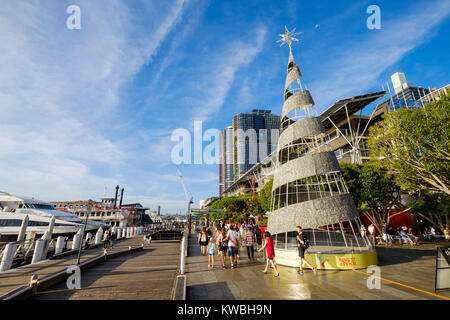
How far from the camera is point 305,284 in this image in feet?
25.2

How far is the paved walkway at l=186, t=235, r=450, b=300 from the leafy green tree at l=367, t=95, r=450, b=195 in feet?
28.6

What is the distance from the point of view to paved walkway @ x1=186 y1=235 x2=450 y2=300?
21.5 ft

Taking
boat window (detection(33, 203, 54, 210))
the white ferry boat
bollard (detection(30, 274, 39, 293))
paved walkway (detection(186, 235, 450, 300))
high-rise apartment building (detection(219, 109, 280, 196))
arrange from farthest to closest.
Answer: high-rise apartment building (detection(219, 109, 280, 196)), boat window (detection(33, 203, 54, 210)), the white ferry boat, bollard (detection(30, 274, 39, 293)), paved walkway (detection(186, 235, 450, 300))

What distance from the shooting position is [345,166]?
2295 centimetres

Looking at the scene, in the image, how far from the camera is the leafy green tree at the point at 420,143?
1445 centimetres

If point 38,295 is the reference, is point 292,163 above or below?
above

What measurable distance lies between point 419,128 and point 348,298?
15178 mm

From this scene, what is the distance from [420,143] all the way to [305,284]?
1579cm

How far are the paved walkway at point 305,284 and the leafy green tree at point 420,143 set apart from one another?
870 centimetres

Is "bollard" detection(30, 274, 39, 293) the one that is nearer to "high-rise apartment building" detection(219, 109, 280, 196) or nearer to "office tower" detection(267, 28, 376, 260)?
"office tower" detection(267, 28, 376, 260)

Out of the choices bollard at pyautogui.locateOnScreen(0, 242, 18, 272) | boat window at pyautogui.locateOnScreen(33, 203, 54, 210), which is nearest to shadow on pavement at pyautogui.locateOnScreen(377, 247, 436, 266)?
bollard at pyautogui.locateOnScreen(0, 242, 18, 272)
